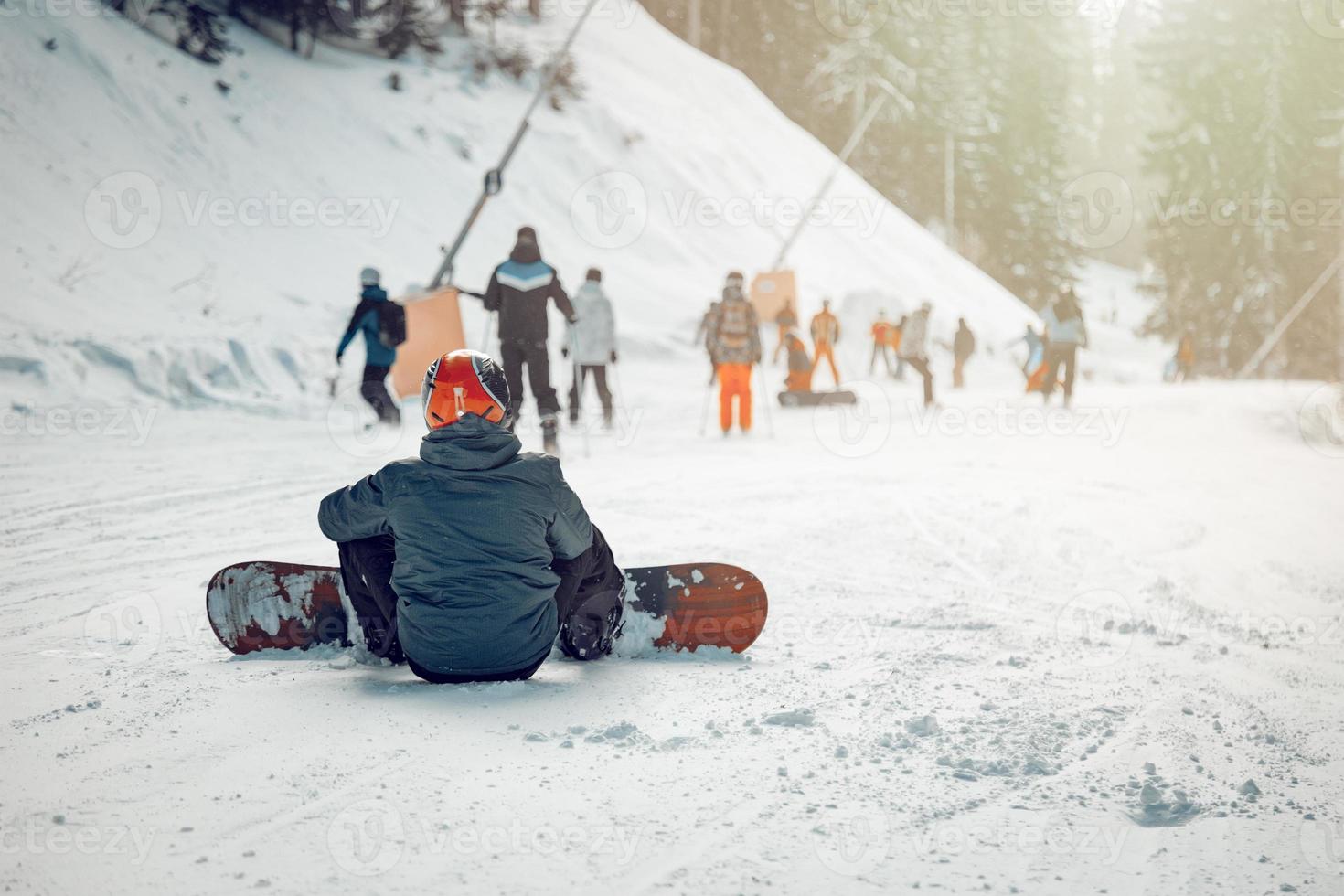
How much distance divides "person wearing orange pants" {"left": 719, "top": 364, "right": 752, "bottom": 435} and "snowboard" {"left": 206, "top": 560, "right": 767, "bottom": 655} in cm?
713

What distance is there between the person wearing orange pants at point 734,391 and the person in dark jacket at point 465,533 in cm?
775

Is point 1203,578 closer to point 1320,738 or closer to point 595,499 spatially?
point 1320,738

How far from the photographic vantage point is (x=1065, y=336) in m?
15.1

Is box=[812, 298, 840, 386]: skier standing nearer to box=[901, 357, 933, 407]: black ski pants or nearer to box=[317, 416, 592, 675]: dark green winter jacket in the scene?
box=[901, 357, 933, 407]: black ski pants

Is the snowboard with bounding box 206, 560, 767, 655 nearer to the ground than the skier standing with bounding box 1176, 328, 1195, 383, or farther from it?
nearer to the ground

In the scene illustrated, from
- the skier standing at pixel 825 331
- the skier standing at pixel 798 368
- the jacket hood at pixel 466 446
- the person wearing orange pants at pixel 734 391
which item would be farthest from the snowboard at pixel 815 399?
the jacket hood at pixel 466 446

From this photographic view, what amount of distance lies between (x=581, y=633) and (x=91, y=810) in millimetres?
1741

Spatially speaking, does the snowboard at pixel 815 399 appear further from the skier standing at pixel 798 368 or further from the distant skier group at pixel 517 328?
the distant skier group at pixel 517 328

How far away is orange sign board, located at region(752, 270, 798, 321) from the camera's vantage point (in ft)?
80.3

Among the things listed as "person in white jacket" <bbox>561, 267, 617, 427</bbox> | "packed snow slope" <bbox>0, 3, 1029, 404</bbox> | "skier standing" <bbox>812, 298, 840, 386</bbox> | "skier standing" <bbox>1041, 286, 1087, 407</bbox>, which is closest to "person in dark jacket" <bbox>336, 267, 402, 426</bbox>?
"packed snow slope" <bbox>0, 3, 1029, 404</bbox>

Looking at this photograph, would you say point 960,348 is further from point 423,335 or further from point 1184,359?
point 423,335

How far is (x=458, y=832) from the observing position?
2578mm

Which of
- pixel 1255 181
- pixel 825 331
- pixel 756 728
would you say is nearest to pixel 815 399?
pixel 825 331

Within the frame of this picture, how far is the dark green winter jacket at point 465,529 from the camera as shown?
3.36 meters
